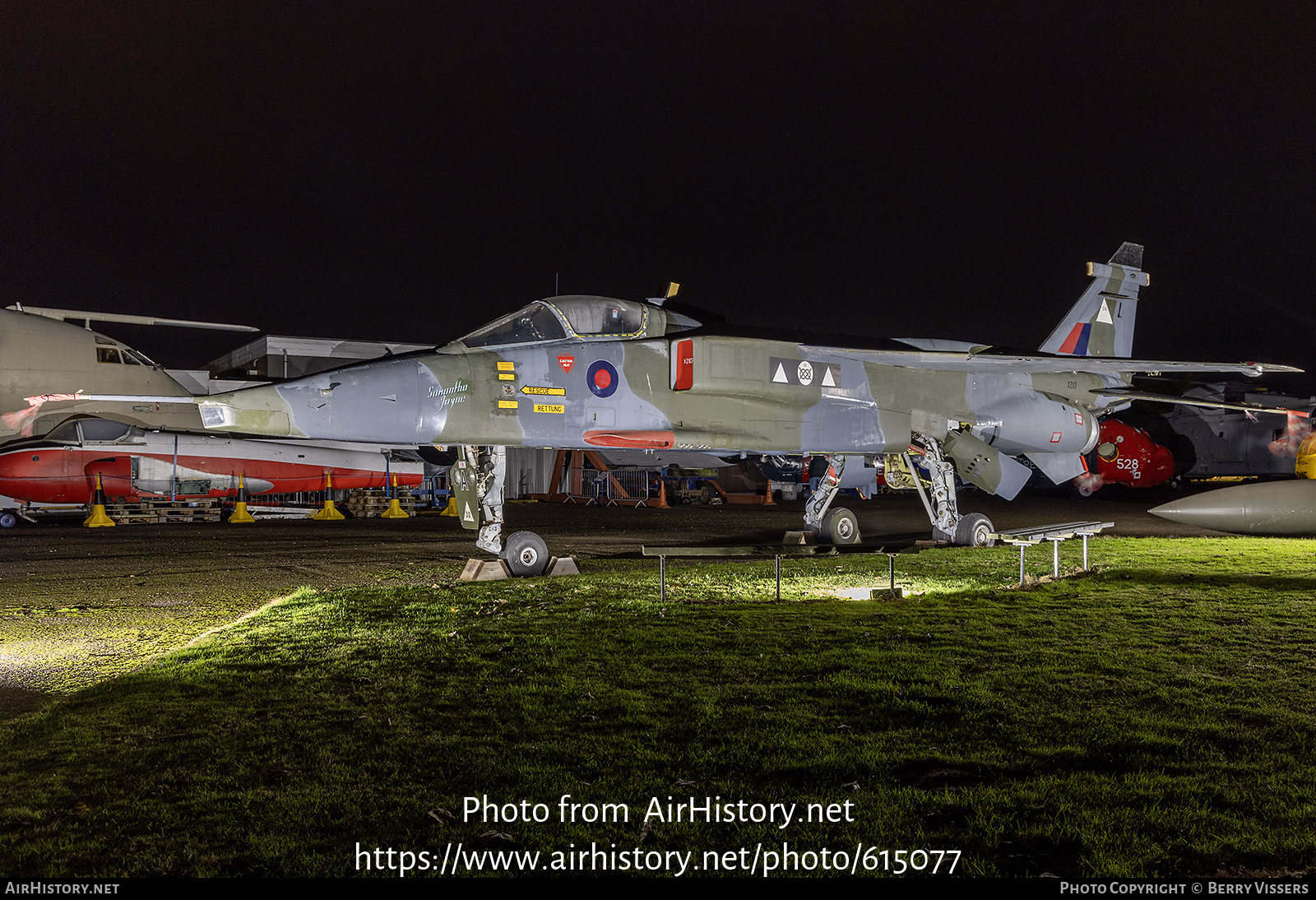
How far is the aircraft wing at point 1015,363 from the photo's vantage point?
11.5 metres

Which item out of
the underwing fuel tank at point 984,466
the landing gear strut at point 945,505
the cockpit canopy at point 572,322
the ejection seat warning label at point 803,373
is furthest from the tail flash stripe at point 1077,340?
the cockpit canopy at point 572,322

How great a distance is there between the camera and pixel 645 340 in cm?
1033

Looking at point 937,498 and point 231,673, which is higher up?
point 937,498

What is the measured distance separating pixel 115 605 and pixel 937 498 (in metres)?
11.5

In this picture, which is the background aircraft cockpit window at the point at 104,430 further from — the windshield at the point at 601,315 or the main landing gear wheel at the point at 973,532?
the main landing gear wheel at the point at 973,532

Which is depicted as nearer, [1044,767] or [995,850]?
[995,850]

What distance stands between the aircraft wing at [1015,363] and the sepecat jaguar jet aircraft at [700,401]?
0.04 m

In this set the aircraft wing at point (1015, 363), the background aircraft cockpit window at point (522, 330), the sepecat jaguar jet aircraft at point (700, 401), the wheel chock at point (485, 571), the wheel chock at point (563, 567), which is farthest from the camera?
the aircraft wing at point (1015, 363)

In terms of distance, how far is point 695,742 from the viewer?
149 inches

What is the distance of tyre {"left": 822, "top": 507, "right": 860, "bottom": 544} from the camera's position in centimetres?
1361

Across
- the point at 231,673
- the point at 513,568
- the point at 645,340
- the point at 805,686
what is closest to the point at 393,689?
the point at 231,673

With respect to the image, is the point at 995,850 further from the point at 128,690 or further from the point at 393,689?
the point at 128,690

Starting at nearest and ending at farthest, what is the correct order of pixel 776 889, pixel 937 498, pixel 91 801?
pixel 776 889
pixel 91 801
pixel 937 498

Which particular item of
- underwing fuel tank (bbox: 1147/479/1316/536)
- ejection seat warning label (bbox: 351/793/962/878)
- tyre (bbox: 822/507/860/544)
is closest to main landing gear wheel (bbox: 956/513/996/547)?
tyre (bbox: 822/507/860/544)
